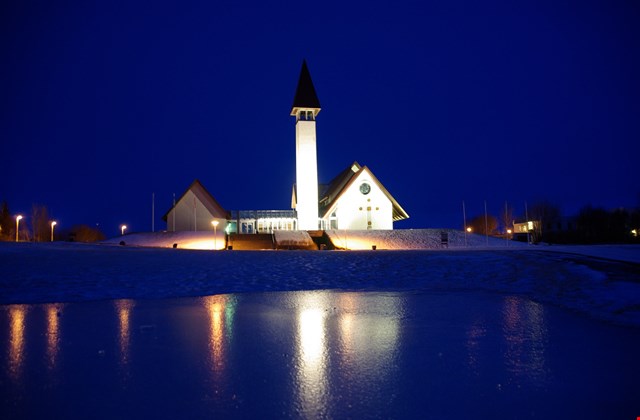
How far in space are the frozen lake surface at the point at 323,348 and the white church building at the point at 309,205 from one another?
32.6 meters

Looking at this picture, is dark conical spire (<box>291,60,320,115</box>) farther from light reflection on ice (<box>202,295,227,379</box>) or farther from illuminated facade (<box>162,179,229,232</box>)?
light reflection on ice (<box>202,295,227,379</box>)

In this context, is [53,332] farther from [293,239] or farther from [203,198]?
[203,198]

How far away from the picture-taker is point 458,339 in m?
6.29

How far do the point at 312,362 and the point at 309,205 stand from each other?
136 ft

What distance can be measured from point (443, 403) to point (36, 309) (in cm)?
889

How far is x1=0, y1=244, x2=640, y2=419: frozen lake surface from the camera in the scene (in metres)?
3.88

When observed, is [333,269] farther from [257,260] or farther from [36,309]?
[36,309]

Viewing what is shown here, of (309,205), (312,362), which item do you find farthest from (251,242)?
(312,362)

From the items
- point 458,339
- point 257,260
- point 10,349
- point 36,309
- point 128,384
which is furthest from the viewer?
point 257,260

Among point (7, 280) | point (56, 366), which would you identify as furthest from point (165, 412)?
point (7, 280)

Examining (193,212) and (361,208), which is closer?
(193,212)

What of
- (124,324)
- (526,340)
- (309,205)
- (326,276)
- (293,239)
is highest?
(309,205)

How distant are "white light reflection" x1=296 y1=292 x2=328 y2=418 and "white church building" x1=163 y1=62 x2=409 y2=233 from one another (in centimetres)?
3707

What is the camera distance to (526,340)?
6.17 m
